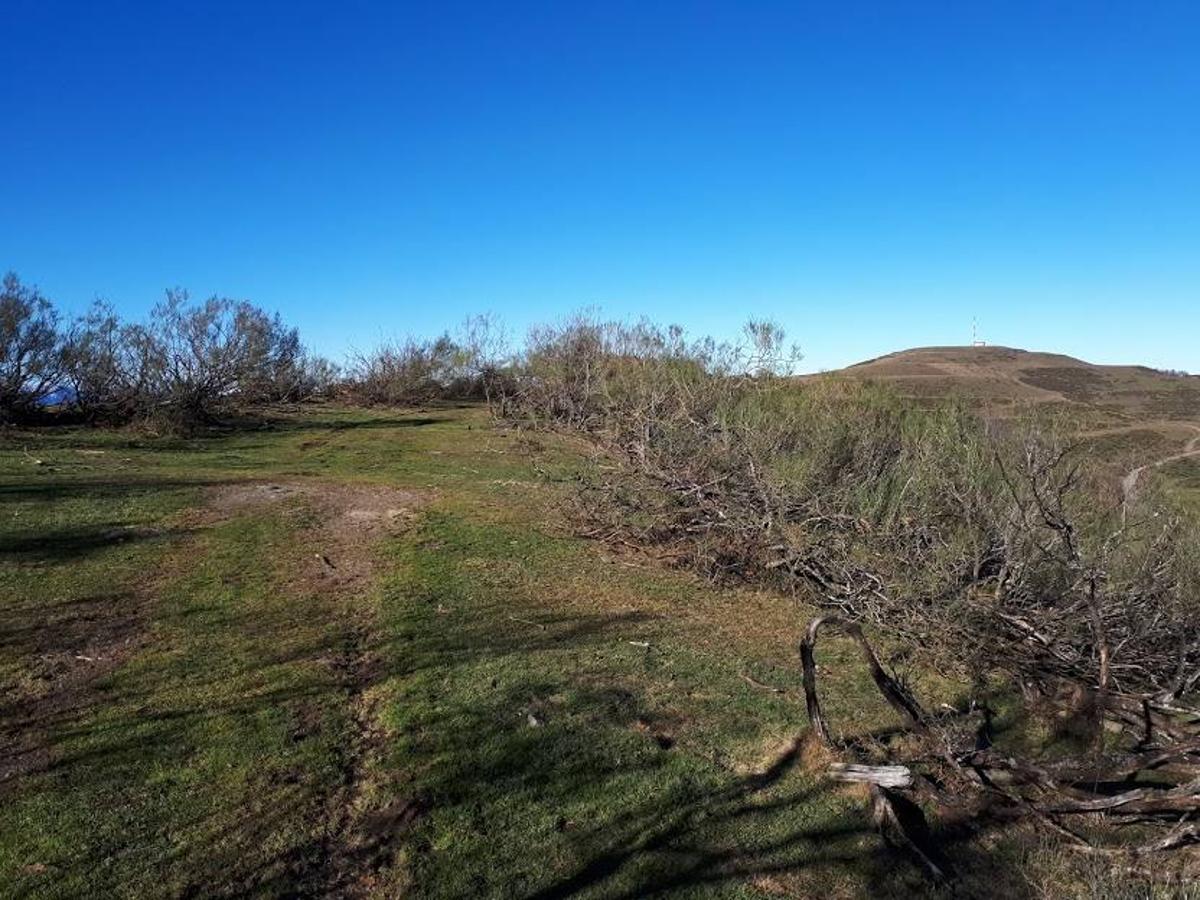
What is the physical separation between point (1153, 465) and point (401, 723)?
7.67 m

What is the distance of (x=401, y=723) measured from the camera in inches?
191

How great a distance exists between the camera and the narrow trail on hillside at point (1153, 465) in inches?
269

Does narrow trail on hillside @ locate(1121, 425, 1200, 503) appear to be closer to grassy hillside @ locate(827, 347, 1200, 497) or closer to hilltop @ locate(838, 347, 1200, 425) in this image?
grassy hillside @ locate(827, 347, 1200, 497)

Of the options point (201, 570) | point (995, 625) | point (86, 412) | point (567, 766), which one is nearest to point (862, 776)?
point (567, 766)

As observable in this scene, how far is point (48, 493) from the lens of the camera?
10.8 meters

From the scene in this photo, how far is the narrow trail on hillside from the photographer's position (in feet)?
22.4

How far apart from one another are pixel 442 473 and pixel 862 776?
11578mm

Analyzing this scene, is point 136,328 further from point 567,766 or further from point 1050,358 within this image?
point 1050,358

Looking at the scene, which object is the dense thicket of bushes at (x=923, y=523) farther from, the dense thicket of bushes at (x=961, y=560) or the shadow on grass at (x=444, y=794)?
the shadow on grass at (x=444, y=794)

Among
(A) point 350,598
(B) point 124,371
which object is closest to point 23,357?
(B) point 124,371

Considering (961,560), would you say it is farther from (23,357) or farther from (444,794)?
(23,357)

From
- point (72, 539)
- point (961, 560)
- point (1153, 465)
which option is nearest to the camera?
point (961, 560)

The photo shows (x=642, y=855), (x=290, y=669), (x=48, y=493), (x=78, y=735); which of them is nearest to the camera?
(x=642, y=855)

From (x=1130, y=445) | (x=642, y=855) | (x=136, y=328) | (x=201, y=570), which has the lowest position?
(x=642, y=855)
